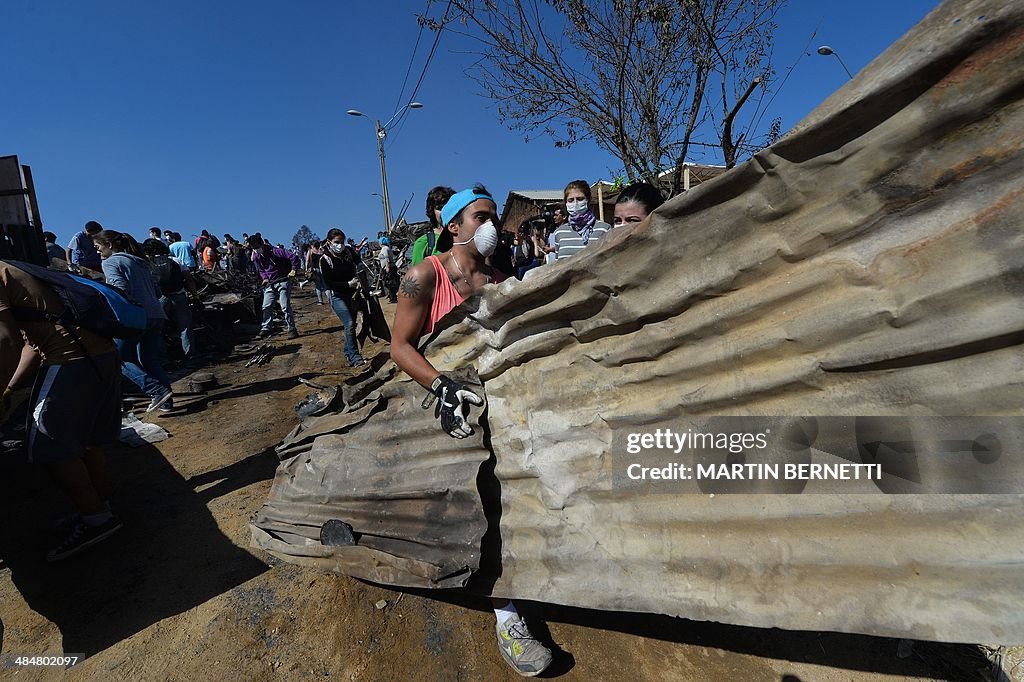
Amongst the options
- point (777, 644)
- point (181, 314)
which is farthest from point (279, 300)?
point (777, 644)

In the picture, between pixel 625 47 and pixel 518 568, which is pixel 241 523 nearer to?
pixel 518 568

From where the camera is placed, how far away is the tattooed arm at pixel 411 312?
6.78 feet

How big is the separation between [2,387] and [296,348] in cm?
578

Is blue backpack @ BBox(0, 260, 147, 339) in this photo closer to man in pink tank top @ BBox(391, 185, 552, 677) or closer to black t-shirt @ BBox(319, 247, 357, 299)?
man in pink tank top @ BBox(391, 185, 552, 677)

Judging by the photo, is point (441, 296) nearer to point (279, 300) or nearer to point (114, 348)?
point (114, 348)

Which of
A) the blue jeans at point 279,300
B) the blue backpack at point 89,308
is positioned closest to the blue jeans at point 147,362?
the blue backpack at point 89,308

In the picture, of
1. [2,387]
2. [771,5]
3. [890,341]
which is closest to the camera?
[890,341]

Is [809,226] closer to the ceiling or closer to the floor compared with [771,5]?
closer to the floor

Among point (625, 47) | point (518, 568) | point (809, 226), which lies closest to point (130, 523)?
point (518, 568)

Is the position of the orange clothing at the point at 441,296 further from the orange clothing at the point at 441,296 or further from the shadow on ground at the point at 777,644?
the shadow on ground at the point at 777,644

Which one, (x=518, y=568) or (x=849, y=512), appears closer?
(x=849, y=512)

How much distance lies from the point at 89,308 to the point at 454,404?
253 centimetres

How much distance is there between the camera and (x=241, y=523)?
9.53 feet

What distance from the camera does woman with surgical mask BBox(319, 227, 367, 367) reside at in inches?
248
